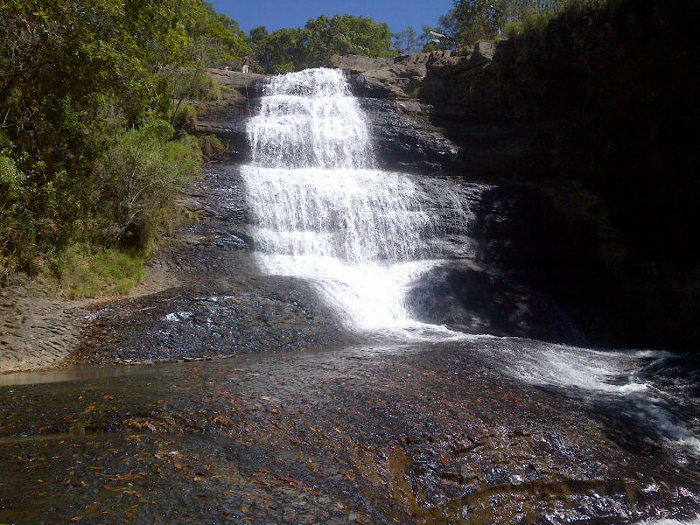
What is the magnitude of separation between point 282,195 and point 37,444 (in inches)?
519

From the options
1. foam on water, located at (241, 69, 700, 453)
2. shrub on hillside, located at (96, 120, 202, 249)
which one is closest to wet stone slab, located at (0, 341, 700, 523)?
foam on water, located at (241, 69, 700, 453)

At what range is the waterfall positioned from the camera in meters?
14.2

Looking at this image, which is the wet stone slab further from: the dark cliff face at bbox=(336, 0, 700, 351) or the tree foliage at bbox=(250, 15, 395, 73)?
the tree foliage at bbox=(250, 15, 395, 73)

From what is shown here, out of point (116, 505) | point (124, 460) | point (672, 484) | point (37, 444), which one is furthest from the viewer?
point (672, 484)

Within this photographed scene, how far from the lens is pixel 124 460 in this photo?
4.21 m

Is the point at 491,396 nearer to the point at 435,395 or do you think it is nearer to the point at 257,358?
the point at 435,395

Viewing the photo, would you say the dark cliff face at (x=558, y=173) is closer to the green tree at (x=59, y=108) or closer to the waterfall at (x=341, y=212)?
the waterfall at (x=341, y=212)

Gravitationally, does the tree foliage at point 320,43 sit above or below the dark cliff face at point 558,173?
above

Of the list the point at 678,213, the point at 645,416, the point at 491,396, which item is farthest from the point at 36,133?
the point at 678,213

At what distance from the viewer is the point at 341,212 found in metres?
17.2

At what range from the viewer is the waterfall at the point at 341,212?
1416 cm

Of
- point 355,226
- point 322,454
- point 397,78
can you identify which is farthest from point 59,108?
point 397,78

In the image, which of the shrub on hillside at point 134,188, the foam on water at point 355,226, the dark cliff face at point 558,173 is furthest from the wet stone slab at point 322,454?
the dark cliff face at point 558,173

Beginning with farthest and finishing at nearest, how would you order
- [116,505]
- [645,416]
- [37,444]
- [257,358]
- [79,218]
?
1. [79,218]
2. [257,358]
3. [645,416]
4. [37,444]
5. [116,505]
